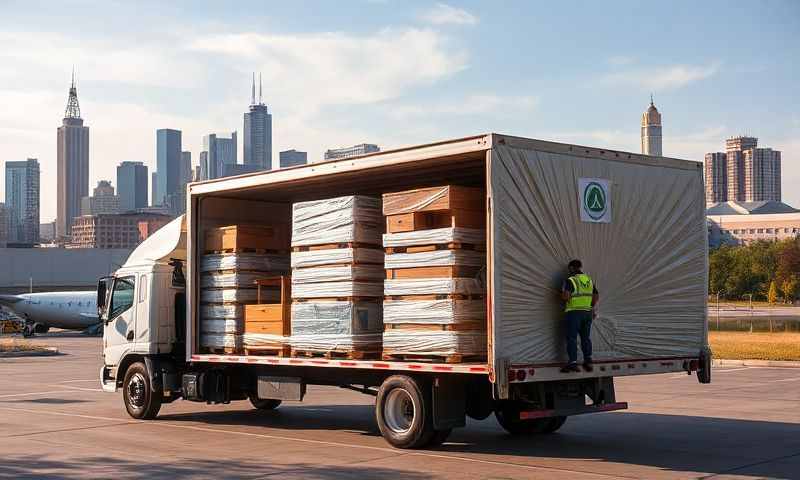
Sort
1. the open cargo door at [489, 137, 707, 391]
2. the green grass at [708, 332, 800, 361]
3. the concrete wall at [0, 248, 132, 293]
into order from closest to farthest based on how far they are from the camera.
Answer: the open cargo door at [489, 137, 707, 391], the green grass at [708, 332, 800, 361], the concrete wall at [0, 248, 132, 293]

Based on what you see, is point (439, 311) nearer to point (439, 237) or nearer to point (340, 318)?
point (439, 237)

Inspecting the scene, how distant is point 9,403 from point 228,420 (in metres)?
5.51

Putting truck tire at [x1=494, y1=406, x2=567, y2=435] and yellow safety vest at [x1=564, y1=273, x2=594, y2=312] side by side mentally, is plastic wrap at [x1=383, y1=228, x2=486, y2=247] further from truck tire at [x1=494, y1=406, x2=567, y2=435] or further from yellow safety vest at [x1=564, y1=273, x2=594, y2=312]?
truck tire at [x1=494, y1=406, x2=567, y2=435]

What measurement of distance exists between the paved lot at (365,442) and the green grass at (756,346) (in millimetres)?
7522

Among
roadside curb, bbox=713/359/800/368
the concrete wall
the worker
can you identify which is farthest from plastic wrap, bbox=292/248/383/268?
the concrete wall

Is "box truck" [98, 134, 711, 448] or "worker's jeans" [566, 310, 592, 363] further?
"worker's jeans" [566, 310, 592, 363]

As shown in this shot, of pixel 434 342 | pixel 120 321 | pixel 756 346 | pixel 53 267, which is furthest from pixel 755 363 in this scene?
pixel 53 267

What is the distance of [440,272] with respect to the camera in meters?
13.1

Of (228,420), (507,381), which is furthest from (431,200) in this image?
(228,420)

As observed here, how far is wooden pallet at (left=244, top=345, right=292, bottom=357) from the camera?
15297 mm

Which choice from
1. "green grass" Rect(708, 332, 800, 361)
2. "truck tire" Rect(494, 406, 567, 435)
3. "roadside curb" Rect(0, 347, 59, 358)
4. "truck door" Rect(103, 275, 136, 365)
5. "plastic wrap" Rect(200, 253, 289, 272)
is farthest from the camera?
"roadside curb" Rect(0, 347, 59, 358)

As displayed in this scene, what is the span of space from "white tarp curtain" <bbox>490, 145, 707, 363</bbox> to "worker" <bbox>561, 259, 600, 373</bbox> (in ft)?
0.57

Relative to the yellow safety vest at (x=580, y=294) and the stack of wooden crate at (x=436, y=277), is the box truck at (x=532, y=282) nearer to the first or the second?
the stack of wooden crate at (x=436, y=277)

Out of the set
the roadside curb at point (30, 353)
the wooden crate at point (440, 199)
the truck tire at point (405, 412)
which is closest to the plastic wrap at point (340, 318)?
the truck tire at point (405, 412)
